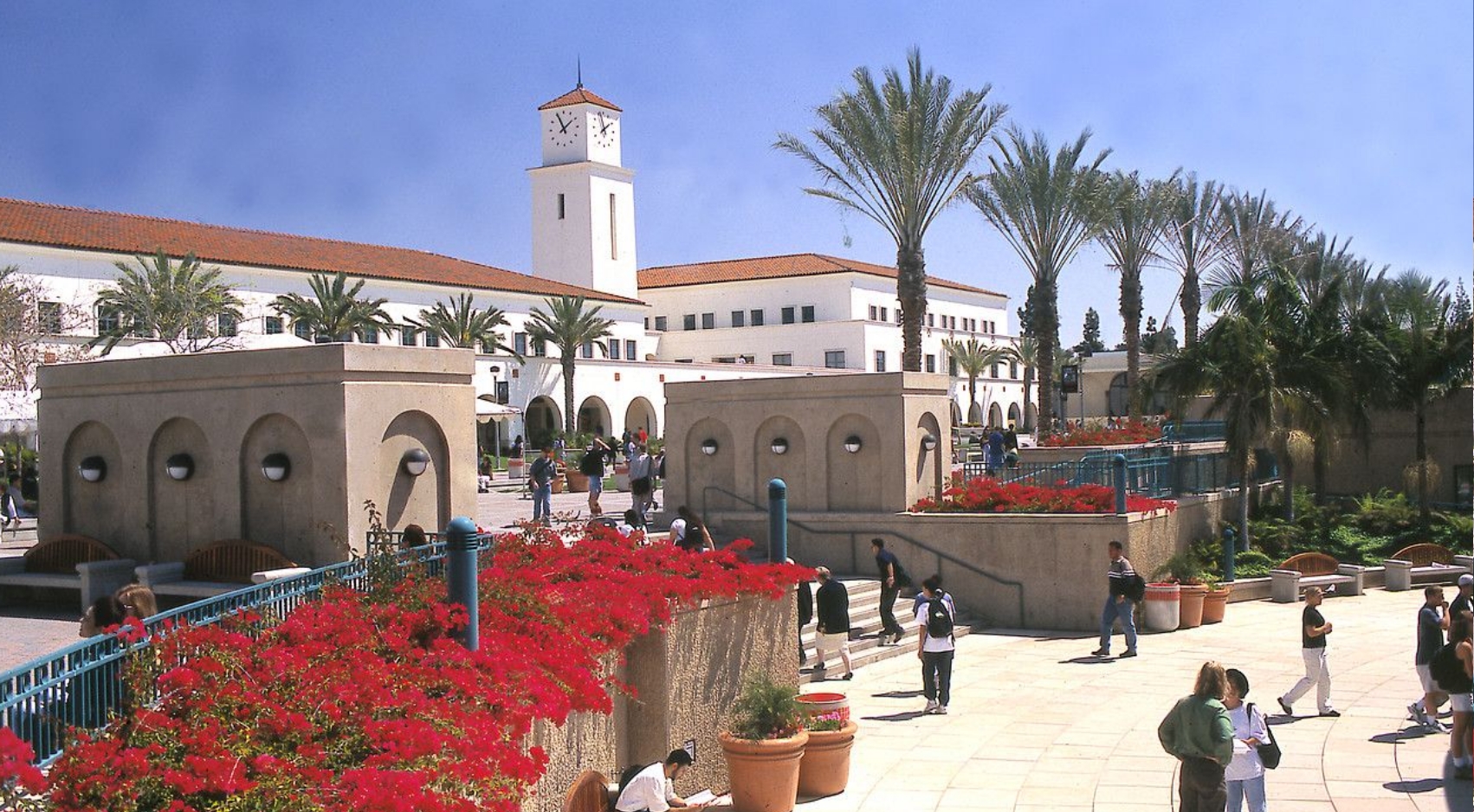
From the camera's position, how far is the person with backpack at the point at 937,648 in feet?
46.5

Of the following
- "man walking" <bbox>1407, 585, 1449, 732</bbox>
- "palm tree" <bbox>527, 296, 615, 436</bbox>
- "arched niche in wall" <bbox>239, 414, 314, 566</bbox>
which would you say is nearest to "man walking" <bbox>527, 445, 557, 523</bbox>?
"arched niche in wall" <bbox>239, 414, 314, 566</bbox>

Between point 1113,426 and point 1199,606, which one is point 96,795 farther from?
point 1113,426

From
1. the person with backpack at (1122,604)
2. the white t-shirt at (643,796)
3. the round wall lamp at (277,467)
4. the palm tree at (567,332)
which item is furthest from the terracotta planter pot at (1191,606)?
the palm tree at (567,332)

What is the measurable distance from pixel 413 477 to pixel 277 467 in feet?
4.78

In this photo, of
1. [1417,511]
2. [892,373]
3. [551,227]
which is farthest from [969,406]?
[892,373]

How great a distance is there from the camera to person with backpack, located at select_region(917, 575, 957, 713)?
1419 centimetres

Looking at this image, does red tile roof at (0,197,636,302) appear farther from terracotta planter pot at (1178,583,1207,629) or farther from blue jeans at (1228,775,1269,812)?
blue jeans at (1228,775,1269,812)

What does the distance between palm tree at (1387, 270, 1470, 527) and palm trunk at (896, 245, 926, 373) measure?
11.0m

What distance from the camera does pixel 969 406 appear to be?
84.5 metres

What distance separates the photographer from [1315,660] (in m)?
13.6

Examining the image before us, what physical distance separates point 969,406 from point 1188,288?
138 feet

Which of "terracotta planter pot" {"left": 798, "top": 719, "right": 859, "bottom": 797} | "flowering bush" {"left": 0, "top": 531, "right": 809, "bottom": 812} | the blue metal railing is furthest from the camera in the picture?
"terracotta planter pot" {"left": 798, "top": 719, "right": 859, "bottom": 797}

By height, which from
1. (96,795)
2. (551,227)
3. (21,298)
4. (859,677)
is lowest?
(859,677)

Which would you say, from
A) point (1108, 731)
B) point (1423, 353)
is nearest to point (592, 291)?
point (1423, 353)
